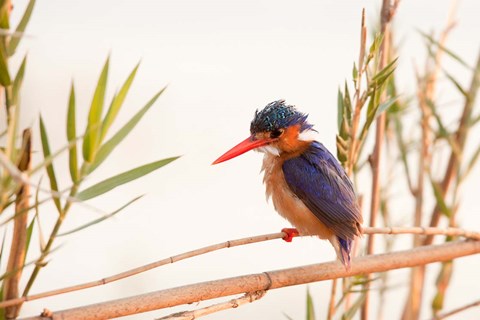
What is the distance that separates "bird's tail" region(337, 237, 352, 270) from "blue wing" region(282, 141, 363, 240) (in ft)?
0.04

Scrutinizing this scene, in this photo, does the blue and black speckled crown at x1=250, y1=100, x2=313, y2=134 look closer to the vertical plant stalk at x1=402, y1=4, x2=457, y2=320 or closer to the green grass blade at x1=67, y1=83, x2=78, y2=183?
the vertical plant stalk at x1=402, y1=4, x2=457, y2=320

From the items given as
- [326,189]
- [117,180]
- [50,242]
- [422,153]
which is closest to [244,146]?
[326,189]

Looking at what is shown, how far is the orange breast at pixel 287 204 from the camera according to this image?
1708mm

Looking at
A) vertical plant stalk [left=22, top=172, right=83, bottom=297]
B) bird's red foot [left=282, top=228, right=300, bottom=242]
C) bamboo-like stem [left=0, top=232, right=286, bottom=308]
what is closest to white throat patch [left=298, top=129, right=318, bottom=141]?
bird's red foot [left=282, top=228, right=300, bottom=242]

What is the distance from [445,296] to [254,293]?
79cm

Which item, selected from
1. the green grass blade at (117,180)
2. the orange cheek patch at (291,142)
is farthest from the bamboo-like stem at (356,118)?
the green grass blade at (117,180)

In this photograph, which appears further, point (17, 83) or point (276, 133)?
point (276, 133)

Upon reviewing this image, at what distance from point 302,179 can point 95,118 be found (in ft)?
2.27

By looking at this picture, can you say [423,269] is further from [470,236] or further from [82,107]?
[82,107]

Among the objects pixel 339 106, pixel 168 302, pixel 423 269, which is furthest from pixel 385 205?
pixel 168 302

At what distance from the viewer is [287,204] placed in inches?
69.0

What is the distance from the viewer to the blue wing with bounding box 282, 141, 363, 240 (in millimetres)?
1600

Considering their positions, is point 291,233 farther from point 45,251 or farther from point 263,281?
point 45,251

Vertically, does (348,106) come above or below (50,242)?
above
